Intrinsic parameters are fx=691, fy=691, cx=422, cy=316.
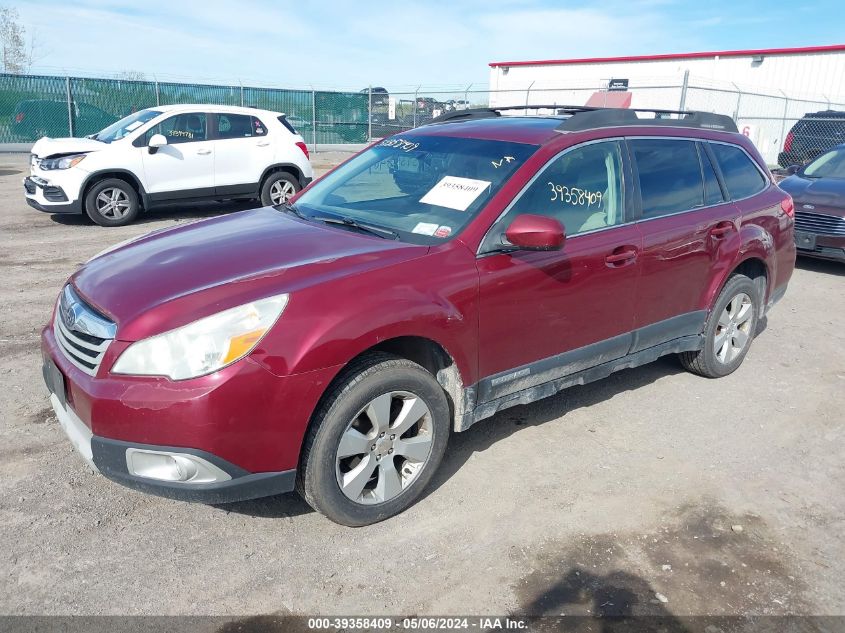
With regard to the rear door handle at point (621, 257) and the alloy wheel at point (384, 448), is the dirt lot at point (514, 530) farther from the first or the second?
the rear door handle at point (621, 257)

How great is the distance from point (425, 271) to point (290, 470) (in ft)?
3.53

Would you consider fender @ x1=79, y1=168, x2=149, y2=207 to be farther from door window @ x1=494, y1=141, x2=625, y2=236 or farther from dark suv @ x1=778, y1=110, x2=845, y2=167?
dark suv @ x1=778, y1=110, x2=845, y2=167

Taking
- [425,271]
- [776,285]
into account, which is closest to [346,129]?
[776,285]

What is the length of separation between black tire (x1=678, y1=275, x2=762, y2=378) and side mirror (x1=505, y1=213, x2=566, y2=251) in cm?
206

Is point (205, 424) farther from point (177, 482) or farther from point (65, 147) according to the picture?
point (65, 147)

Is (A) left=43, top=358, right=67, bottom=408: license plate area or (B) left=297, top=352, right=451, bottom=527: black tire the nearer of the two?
(B) left=297, top=352, right=451, bottom=527: black tire

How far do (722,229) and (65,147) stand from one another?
30.2ft

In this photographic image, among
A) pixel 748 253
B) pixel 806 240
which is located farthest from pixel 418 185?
pixel 806 240

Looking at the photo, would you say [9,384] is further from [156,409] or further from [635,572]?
[635,572]

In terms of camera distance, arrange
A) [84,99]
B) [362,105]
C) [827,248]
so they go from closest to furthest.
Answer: [827,248]
[84,99]
[362,105]

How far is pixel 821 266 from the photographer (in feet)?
30.7

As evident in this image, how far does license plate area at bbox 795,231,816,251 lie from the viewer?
28.3 feet

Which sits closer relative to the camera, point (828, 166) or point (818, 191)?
point (818, 191)

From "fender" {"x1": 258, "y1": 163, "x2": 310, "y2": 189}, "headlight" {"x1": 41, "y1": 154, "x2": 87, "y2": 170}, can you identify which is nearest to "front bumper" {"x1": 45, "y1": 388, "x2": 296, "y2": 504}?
"headlight" {"x1": 41, "y1": 154, "x2": 87, "y2": 170}
